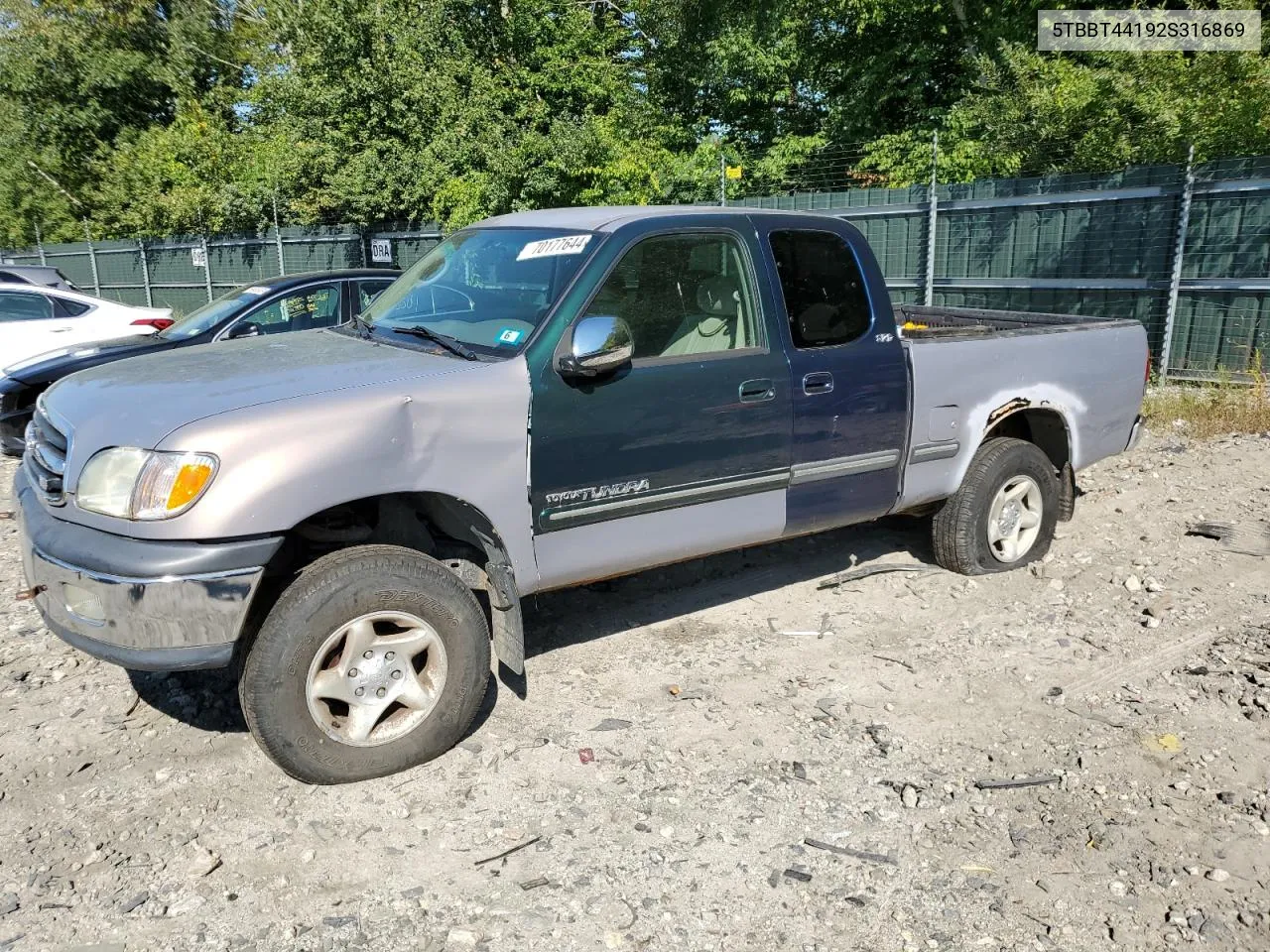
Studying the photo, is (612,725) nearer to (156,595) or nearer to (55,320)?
(156,595)

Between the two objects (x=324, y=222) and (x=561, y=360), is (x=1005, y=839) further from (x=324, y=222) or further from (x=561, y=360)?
(x=324, y=222)

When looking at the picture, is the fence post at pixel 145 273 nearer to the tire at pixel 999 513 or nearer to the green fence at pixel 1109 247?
the green fence at pixel 1109 247

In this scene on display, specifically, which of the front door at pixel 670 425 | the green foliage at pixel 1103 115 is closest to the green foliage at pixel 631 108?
the green foliage at pixel 1103 115

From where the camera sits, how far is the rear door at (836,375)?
14.6 feet

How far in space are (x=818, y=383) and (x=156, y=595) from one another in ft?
9.08

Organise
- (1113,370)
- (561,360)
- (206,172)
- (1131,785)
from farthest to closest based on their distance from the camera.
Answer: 1. (206,172)
2. (1113,370)
3. (561,360)
4. (1131,785)

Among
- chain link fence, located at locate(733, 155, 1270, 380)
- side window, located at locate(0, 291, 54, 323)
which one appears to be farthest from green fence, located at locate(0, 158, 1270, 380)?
side window, located at locate(0, 291, 54, 323)

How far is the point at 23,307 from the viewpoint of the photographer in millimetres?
10875

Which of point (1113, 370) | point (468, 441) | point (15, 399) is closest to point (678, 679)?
point (468, 441)

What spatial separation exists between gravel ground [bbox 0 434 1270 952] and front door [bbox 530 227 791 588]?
71 cm

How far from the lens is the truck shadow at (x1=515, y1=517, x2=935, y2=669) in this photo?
494 cm

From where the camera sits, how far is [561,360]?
12.2 ft

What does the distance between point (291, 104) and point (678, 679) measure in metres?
19.1

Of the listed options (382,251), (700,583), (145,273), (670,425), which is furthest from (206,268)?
(670,425)
